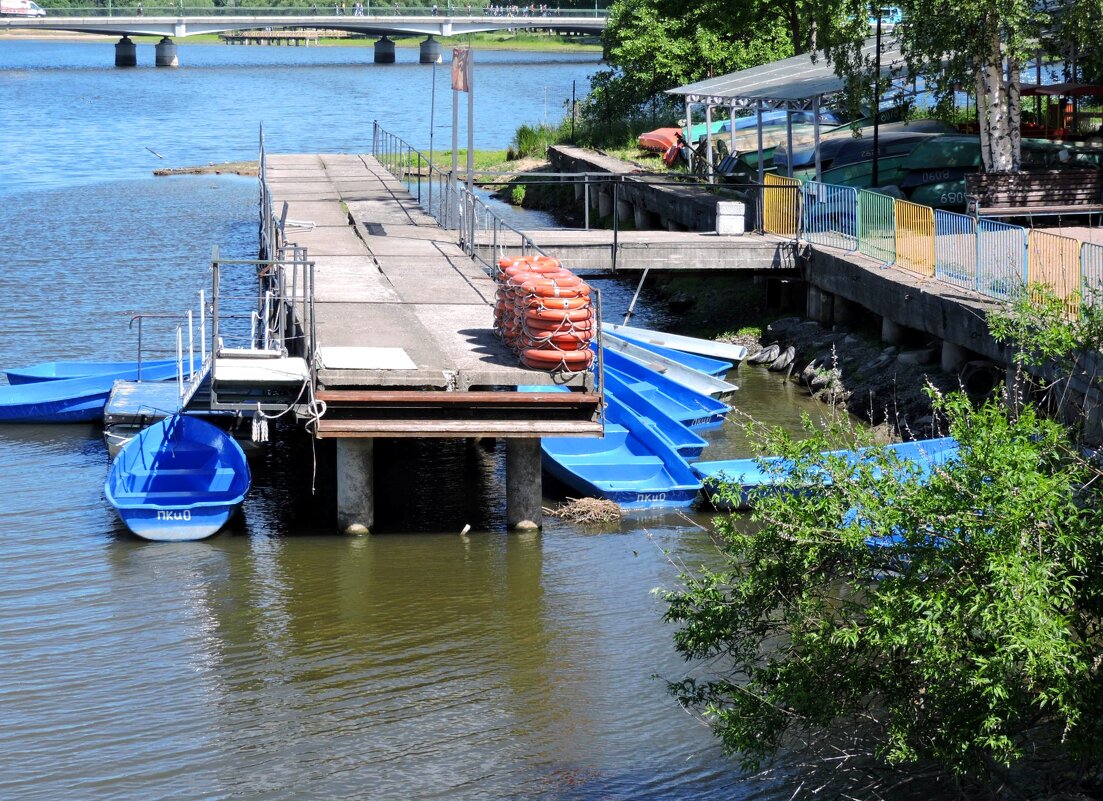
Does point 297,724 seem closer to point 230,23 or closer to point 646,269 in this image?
point 646,269

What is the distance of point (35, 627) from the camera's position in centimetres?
1384

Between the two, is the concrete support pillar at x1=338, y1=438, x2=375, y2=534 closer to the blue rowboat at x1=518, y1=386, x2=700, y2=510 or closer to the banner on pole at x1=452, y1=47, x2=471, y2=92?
the blue rowboat at x1=518, y1=386, x2=700, y2=510

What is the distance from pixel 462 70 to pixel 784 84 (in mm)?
9567

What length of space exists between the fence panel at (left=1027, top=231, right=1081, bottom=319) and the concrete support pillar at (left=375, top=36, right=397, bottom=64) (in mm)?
113913

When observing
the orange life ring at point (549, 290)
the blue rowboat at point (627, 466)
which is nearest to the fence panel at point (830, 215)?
the blue rowboat at point (627, 466)

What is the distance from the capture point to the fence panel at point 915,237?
70.4ft

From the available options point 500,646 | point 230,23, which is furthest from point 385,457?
point 230,23

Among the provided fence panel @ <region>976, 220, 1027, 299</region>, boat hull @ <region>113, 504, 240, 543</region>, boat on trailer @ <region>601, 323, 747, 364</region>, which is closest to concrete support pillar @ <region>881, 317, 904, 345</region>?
fence panel @ <region>976, 220, 1027, 299</region>

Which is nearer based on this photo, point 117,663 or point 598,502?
point 117,663

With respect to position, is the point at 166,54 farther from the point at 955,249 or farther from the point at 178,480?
the point at 178,480

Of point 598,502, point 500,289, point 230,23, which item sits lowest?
point 598,502

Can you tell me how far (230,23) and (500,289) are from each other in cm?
10260

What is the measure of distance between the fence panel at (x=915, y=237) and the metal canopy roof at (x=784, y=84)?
5.77 meters

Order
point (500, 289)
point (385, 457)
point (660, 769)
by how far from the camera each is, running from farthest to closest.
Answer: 1. point (385, 457)
2. point (500, 289)
3. point (660, 769)
